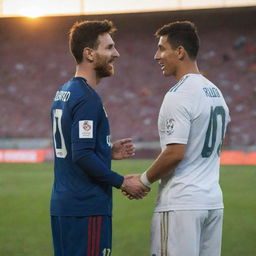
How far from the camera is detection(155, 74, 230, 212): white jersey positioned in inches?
135

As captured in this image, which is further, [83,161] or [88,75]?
[88,75]

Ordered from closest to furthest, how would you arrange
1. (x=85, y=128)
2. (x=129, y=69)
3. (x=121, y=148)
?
(x=85, y=128), (x=121, y=148), (x=129, y=69)

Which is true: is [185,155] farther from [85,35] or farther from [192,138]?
[85,35]

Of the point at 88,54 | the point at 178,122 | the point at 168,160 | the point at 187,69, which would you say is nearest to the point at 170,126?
the point at 178,122

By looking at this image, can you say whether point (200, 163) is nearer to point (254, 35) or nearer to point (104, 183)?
point (104, 183)

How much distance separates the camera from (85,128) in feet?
11.1

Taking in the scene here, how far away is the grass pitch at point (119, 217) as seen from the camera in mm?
7477

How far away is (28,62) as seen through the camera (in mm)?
30922

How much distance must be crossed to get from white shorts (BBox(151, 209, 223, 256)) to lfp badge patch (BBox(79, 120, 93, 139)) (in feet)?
1.90

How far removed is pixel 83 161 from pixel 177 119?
1.72 ft

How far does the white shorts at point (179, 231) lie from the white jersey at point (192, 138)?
0.04 metres

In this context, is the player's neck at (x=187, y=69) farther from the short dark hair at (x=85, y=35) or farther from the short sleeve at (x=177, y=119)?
the short dark hair at (x=85, y=35)

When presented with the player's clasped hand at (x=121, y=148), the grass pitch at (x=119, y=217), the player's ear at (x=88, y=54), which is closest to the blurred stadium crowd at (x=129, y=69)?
the grass pitch at (x=119, y=217)

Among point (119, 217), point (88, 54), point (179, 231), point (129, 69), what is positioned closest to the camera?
point (179, 231)
